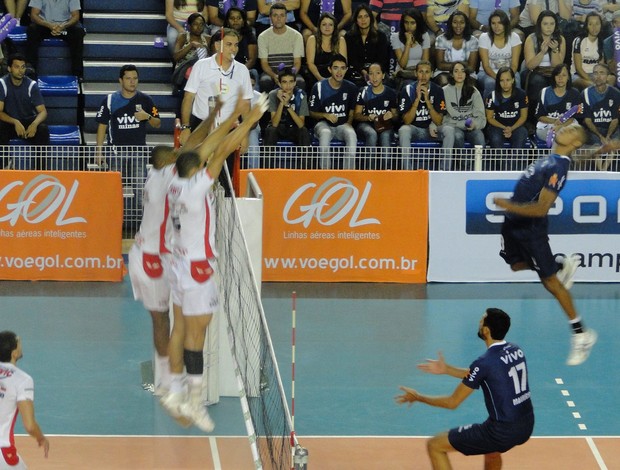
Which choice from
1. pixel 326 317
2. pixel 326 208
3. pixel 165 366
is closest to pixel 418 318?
pixel 326 317

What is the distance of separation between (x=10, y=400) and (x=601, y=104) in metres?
13.0

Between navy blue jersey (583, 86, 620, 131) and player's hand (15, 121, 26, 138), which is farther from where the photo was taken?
navy blue jersey (583, 86, 620, 131)

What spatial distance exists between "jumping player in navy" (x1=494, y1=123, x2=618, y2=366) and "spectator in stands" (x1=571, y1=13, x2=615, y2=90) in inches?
370

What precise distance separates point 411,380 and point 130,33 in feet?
35.4

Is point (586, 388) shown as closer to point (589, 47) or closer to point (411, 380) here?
point (411, 380)

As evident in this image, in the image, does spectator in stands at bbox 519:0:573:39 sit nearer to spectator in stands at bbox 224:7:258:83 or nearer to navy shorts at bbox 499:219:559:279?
spectator in stands at bbox 224:7:258:83

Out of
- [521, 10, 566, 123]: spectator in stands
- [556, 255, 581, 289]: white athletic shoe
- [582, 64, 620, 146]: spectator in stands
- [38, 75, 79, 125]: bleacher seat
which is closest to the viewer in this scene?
[556, 255, 581, 289]: white athletic shoe

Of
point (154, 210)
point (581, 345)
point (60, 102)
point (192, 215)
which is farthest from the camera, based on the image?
point (60, 102)

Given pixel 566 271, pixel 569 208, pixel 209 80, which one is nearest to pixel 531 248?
pixel 566 271

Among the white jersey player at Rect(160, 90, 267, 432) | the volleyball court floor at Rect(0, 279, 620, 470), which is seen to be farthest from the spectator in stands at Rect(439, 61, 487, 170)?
the white jersey player at Rect(160, 90, 267, 432)

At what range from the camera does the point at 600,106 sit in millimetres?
20312

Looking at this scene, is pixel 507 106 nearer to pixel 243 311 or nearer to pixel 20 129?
pixel 20 129

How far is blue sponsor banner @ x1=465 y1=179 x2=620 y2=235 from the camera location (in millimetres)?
18281

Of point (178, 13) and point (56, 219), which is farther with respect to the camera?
point (178, 13)
